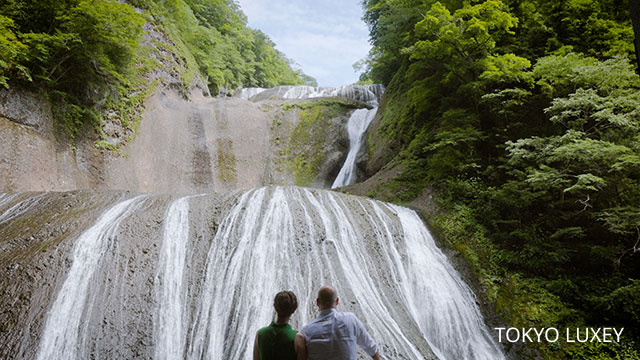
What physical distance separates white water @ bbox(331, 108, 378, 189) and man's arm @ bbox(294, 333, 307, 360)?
10.9 m

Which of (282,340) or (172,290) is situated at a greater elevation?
(282,340)

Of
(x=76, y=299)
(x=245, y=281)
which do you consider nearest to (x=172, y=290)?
(x=245, y=281)

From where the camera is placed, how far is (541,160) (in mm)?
6543

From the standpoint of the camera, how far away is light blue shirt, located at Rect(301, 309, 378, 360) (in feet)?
7.27

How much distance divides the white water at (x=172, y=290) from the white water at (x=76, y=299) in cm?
81

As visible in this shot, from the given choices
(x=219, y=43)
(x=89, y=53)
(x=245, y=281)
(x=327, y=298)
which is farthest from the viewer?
(x=219, y=43)

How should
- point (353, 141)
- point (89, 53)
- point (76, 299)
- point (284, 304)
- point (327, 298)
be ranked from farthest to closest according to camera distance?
point (353, 141)
point (89, 53)
point (76, 299)
point (327, 298)
point (284, 304)

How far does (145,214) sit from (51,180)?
4517mm

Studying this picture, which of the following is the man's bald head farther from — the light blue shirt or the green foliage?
the green foliage

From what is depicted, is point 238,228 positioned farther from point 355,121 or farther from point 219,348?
point 355,121

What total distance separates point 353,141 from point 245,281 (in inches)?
423

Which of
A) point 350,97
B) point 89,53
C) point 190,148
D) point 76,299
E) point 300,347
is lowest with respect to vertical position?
point 76,299

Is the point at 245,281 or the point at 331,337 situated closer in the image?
the point at 331,337

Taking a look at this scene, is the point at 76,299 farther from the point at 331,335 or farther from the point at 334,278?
the point at 331,335
